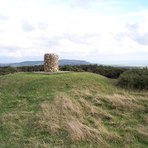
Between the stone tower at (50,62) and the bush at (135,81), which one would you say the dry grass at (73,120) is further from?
the stone tower at (50,62)

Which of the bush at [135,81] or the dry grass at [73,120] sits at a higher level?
the bush at [135,81]

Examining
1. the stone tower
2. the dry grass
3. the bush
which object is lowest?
the dry grass

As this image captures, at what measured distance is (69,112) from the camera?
42.7ft

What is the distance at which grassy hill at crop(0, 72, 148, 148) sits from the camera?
420 inches

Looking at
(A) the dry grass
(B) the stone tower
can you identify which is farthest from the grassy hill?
(B) the stone tower

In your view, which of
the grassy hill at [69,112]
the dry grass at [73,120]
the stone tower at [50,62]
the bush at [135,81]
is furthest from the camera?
the stone tower at [50,62]

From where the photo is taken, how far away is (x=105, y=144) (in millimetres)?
10391

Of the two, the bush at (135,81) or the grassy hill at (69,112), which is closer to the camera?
the grassy hill at (69,112)

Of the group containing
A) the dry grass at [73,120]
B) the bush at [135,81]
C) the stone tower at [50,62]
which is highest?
the stone tower at [50,62]

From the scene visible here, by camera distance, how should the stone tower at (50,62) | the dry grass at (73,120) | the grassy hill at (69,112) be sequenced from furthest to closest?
the stone tower at (50,62) → the dry grass at (73,120) → the grassy hill at (69,112)

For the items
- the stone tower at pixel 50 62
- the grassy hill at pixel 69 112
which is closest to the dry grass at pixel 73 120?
the grassy hill at pixel 69 112

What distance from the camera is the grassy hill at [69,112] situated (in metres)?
10.7

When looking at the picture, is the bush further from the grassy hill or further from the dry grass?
the dry grass

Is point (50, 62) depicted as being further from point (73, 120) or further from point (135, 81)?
point (73, 120)
